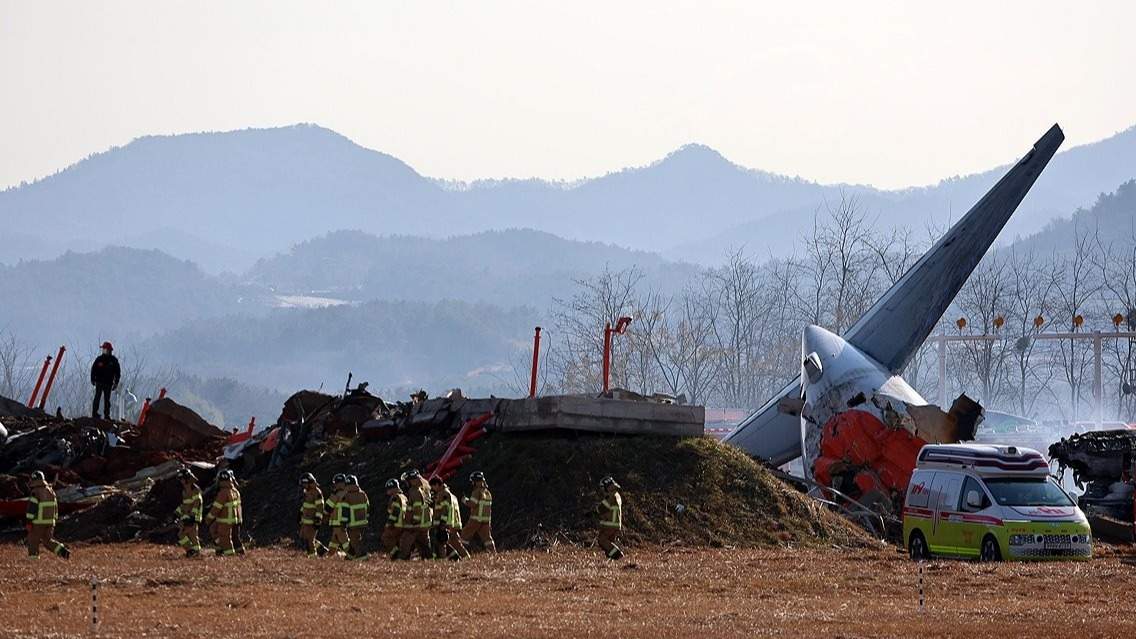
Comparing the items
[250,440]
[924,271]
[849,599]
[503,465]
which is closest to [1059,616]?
[849,599]

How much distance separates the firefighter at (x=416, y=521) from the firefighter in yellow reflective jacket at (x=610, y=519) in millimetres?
3107

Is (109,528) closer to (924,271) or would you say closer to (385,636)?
(385,636)

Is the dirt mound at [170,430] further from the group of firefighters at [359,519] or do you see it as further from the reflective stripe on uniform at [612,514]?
the reflective stripe on uniform at [612,514]

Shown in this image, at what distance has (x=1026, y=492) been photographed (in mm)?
30828

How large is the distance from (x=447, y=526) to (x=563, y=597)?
6484mm

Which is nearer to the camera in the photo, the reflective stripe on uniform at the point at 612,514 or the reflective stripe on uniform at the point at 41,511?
the reflective stripe on uniform at the point at 41,511

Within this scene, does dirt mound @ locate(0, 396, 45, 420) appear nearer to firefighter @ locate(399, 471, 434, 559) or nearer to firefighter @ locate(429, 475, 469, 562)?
firefighter @ locate(399, 471, 434, 559)

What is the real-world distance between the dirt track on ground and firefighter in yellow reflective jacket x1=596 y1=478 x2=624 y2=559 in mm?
370

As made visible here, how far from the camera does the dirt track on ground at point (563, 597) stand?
19828mm

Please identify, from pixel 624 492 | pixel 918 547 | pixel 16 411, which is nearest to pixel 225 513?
pixel 624 492

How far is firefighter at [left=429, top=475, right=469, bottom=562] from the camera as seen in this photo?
2941cm

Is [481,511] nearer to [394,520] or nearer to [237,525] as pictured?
[394,520]

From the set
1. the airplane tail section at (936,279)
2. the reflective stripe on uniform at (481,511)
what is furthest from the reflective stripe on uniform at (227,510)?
the airplane tail section at (936,279)

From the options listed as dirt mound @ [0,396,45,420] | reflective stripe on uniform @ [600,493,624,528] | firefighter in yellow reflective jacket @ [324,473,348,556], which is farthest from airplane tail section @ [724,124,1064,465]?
dirt mound @ [0,396,45,420]
